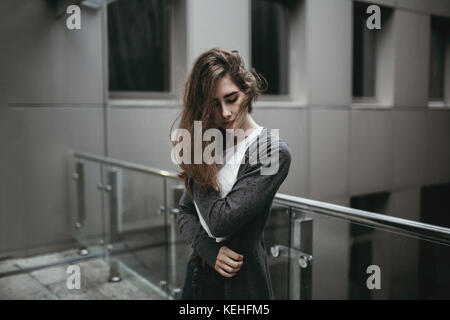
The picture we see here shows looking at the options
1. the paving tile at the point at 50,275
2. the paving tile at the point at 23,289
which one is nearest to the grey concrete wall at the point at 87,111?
the paving tile at the point at 50,275

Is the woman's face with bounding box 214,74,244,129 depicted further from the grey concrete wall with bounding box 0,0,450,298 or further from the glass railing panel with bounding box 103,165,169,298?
the grey concrete wall with bounding box 0,0,450,298

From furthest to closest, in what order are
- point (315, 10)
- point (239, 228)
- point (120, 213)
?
1. point (315, 10)
2. point (120, 213)
3. point (239, 228)

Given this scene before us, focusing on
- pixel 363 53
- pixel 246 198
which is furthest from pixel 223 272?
pixel 363 53

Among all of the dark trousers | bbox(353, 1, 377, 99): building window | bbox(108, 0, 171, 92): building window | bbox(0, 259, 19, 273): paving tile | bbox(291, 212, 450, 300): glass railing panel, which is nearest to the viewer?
the dark trousers

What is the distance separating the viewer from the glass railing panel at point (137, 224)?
3570mm

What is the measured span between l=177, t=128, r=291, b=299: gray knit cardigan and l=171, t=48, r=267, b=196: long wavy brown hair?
0.21ft

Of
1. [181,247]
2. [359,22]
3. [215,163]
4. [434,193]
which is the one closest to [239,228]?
[215,163]

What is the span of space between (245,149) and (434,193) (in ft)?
12.3

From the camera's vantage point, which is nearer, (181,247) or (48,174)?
(181,247)

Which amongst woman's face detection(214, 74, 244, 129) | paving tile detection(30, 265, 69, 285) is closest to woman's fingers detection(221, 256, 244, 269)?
woman's face detection(214, 74, 244, 129)

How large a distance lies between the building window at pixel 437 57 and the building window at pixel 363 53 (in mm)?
2306

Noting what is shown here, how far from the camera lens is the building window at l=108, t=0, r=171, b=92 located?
539 centimetres

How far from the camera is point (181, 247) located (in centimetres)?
335

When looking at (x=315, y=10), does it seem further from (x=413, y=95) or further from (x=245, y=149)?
(x=245, y=149)
